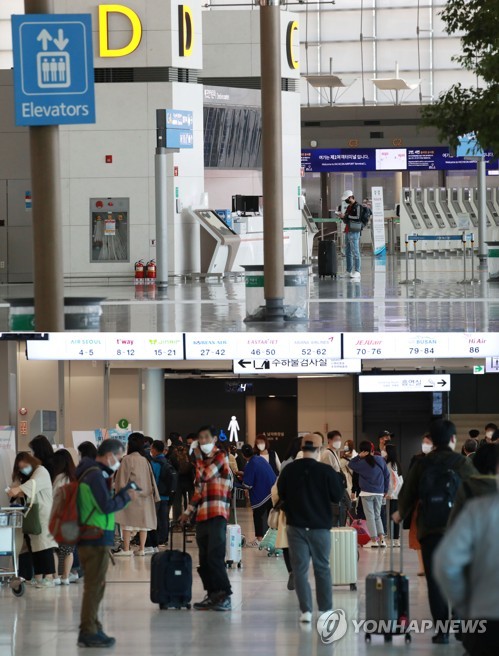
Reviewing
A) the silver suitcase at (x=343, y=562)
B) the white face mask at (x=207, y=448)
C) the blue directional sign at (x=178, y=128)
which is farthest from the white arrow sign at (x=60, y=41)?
the blue directional sign at (x=178, y=128)

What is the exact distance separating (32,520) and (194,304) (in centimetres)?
848

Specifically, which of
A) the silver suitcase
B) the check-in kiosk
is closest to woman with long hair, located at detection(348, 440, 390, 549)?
the silver suitcase

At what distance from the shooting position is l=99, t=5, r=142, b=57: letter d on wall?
26.7 metres

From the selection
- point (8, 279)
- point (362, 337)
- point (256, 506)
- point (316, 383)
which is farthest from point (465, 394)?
point (362, 337)

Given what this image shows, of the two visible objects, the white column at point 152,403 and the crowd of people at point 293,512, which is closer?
the crowd of people at point 293,512

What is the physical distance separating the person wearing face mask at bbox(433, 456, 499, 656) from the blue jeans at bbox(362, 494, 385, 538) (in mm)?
11282

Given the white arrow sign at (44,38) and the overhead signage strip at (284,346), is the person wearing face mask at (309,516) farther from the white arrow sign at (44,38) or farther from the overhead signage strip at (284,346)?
the overhead signage strip at (284,346)

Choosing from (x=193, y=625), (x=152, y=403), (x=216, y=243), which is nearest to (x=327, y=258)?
(x=216, y=243)

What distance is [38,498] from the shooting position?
37.9 ft

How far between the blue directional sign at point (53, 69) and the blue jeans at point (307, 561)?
412cm

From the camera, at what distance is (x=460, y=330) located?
1442 cm

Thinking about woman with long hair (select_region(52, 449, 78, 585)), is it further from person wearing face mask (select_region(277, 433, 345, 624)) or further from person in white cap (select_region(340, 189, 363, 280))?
person in white cap (select_region(340, 189, 363, 280))

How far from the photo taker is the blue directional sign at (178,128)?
2489 centimetres

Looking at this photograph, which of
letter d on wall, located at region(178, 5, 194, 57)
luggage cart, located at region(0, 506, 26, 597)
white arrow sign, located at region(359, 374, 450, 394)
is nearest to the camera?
luggage cart, located at region(0, 506, 26, 597)
